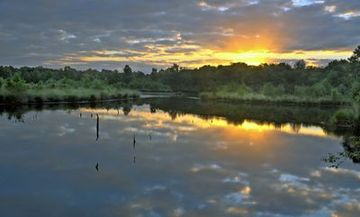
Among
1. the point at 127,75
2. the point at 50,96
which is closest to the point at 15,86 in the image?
the point at 50,96

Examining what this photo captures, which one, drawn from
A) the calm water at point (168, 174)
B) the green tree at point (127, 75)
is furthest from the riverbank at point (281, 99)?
the green tree at point (127, 75)

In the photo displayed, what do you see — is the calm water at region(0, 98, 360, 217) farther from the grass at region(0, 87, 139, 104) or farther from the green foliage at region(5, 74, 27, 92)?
the green foliage at region(5, 74, 27, 92)

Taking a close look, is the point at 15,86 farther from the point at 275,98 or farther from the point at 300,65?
the point at 300,65

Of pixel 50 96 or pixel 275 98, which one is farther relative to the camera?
pixel 275 98

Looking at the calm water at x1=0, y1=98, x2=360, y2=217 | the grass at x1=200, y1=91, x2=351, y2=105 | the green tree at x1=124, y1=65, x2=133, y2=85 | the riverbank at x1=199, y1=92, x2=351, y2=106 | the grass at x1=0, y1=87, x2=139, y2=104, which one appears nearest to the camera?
the calm water at x1=0, y1=98, x2=360, y2=217

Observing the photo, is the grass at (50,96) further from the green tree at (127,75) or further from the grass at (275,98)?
the green tree at (127,75)

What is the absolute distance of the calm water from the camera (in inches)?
383

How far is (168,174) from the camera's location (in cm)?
1307

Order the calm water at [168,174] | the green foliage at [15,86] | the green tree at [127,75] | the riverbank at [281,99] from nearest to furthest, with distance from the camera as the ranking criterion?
the calm water at [168,174] < the green foliage at [15,86] < the riverbank at [281,99] < the green tree at [127,75]

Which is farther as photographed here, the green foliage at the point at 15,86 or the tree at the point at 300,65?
the tree at the point at 300,65

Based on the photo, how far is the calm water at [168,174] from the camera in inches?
383

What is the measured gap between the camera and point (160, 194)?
10734 mm

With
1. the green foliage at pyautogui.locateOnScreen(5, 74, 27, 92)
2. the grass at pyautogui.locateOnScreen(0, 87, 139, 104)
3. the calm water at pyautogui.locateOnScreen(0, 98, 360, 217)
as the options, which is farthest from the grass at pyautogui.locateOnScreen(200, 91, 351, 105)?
the green foliage at pyautogui.locateOnScreen(5, 74, 27, 92)

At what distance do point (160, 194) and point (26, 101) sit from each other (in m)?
31.9
